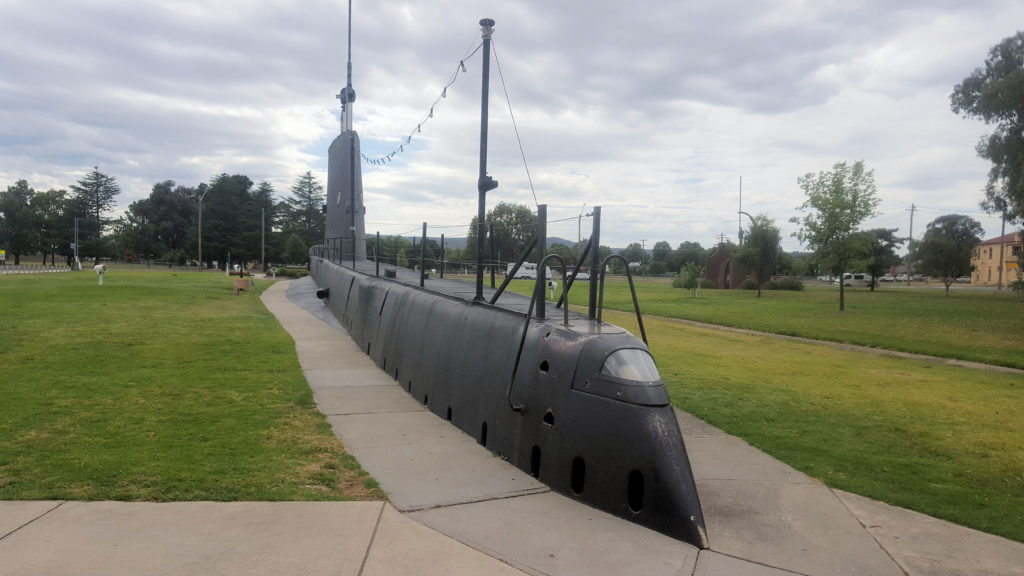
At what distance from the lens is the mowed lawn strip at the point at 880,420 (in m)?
5.65

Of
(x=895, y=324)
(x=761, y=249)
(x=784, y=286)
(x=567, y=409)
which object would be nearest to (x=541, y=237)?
(x=567, y=409)

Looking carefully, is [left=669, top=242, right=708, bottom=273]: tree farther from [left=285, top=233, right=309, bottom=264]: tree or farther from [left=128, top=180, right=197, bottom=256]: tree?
[left=128, top=180, right=197, bottom=256]: tree

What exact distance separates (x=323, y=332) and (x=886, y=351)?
535 inches

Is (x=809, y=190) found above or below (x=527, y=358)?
above

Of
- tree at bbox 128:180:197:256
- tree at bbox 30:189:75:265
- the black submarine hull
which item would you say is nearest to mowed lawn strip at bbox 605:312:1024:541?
the black submarine hull

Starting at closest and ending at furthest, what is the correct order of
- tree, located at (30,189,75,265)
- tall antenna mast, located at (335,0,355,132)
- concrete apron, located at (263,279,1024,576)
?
concrete apron, located at (263,279,1024,576), tall antenna mast, located at (335,0,355,132), tree, located at (30,189,75,265)

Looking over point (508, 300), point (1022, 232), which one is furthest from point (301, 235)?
point (508, 300)

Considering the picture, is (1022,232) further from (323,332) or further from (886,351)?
(323,332)

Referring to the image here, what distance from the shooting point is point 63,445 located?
6086mm

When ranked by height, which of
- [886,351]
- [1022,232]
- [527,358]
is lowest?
[886,351]

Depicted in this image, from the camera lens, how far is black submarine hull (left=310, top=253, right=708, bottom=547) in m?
4.70

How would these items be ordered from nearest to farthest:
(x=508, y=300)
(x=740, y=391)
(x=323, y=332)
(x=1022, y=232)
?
1. (x=508, y=300)
2. (x=740, y=391)
3. (x=323, y=332)
4. (x=1022, y=232)

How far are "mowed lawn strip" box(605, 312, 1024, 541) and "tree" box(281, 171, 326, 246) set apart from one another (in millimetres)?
93197

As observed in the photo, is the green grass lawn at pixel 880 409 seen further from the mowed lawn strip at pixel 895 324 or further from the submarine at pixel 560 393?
the submarine at pixel 560 393
